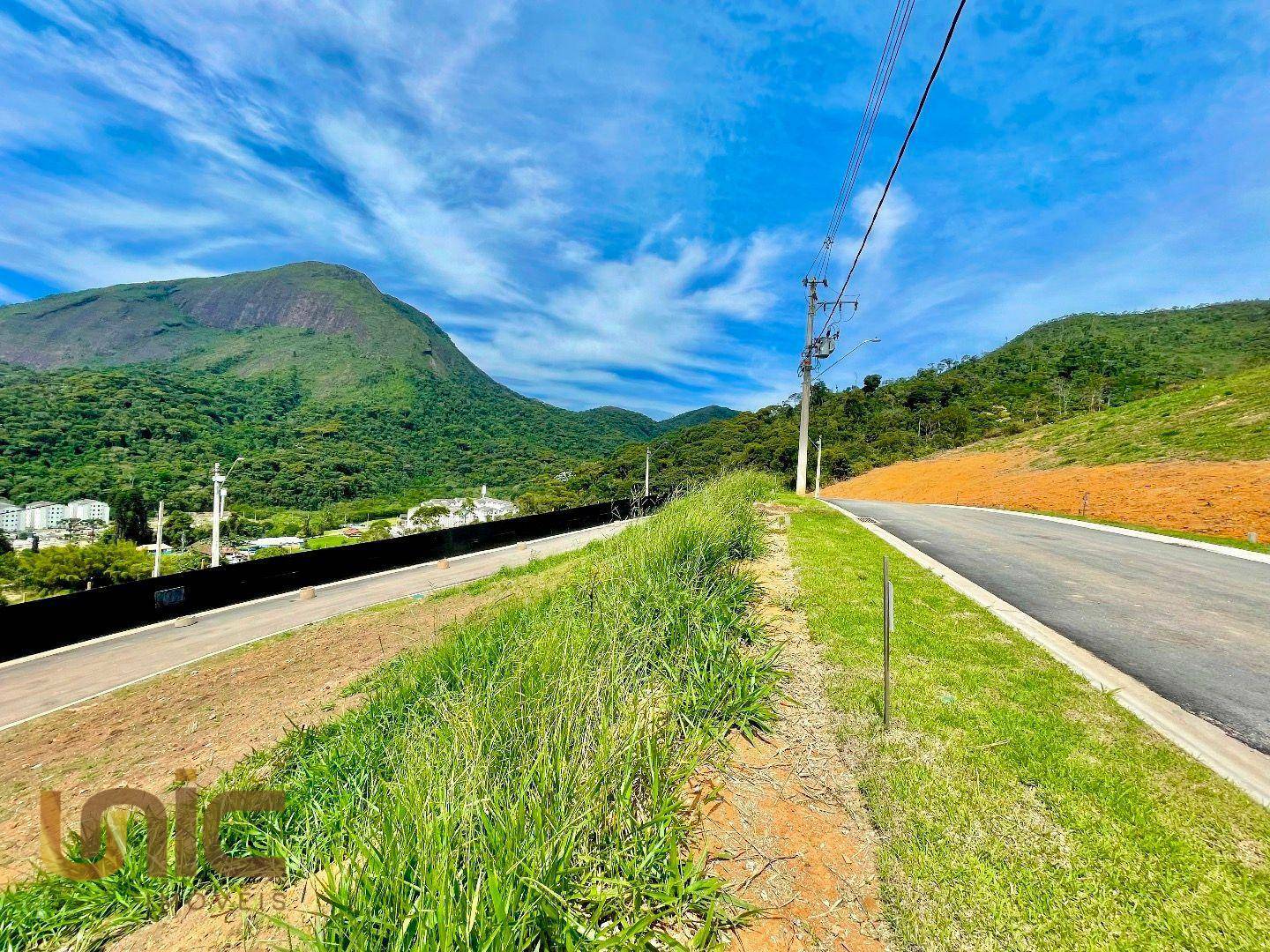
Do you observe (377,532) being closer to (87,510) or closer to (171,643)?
(171,643)

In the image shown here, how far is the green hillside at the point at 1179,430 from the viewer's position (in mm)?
22219

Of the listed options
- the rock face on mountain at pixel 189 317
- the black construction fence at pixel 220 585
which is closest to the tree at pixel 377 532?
the black construction fence at pixel 220 585

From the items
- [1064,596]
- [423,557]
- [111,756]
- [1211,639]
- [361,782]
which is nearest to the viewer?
[361,782]

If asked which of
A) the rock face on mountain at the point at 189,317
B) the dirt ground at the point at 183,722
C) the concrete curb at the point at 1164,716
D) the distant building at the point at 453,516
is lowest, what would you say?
the distant building at the point at 453,516

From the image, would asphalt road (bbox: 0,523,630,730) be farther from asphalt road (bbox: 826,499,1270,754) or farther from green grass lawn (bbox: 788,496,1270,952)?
asphalt road (bbox: 826,499,1270,754)

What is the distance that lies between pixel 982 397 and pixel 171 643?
89.2 meters

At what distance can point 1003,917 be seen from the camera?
6.29 ft

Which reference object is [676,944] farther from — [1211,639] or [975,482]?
[975,482]

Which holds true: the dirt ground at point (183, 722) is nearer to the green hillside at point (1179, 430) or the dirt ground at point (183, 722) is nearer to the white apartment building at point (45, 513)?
the green hillside at point (1179, 430)

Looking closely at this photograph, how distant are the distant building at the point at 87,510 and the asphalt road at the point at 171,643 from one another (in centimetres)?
6722

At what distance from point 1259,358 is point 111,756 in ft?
316

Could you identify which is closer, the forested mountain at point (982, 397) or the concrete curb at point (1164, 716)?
the concrete curb at point (1164, 716)

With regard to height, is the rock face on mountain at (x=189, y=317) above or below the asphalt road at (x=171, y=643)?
above

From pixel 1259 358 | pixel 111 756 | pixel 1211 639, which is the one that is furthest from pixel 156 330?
pixel 1259 358
